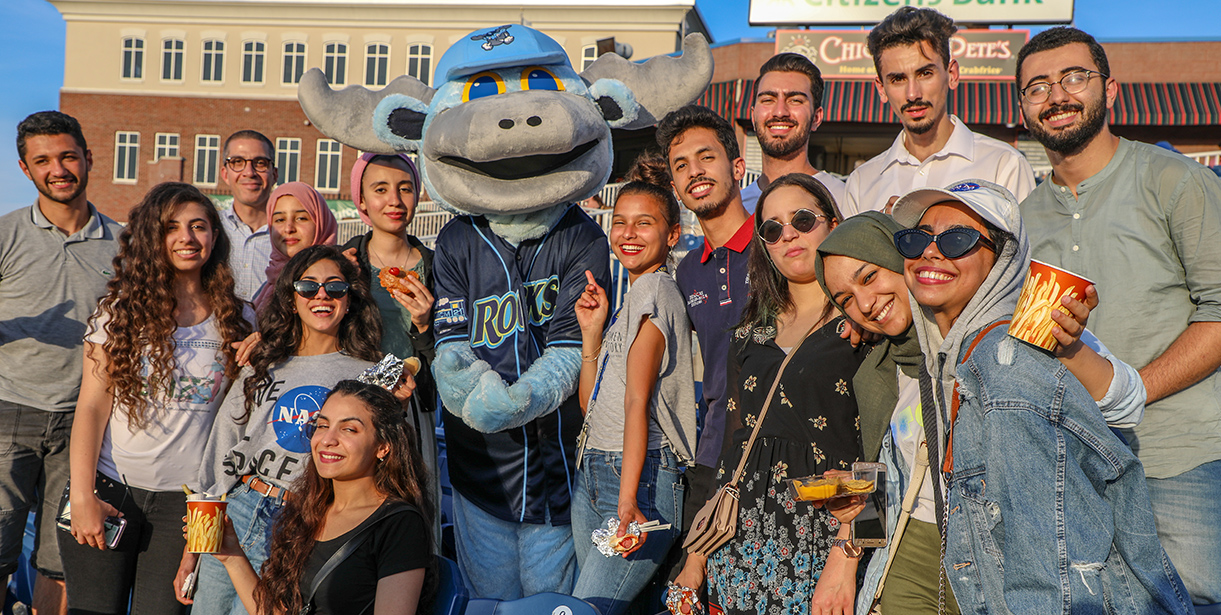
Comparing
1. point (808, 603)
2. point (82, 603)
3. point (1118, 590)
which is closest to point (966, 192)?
point (1118, 590)

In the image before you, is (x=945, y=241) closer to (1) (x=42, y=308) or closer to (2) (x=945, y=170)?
(2) (x=945, y=170)

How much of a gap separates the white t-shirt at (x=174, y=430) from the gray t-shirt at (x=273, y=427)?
0.54ft

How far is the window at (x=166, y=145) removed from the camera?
31.7 metres

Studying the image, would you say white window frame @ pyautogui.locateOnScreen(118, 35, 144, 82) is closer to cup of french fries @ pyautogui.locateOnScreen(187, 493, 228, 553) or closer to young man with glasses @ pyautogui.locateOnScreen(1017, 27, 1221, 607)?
cup of french fries @ pyautogui.locateOnScreen(187, 493, 228, 553)

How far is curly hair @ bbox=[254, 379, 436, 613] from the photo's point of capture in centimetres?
313

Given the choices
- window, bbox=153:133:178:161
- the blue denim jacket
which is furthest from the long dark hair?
window, bbox=153:133:178:161

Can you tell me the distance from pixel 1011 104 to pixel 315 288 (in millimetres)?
21288

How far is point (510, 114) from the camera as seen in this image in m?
3.68

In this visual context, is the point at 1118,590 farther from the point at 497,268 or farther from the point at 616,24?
the point at 616,24

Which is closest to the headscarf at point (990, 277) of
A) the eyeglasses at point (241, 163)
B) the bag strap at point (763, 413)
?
the bag strap at point (763, 413)

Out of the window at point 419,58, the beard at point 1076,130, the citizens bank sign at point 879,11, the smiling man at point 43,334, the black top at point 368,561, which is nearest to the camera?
the black top at point 368,561

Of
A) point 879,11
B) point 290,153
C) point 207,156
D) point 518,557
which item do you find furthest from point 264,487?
point 207,156

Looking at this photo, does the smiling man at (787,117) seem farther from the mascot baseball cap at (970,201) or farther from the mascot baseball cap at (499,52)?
the mascot baseball cap at (970,201)

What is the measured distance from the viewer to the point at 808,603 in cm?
281
